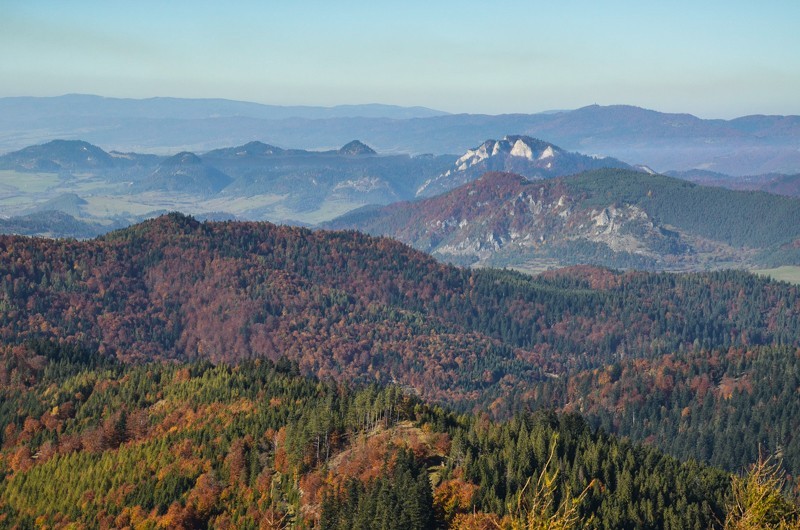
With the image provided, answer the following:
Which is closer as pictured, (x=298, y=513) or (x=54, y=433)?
(x=298, y=513)

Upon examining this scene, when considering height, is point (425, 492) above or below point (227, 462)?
above

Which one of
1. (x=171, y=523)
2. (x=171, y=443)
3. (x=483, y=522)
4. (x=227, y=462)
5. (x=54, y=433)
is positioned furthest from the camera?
(x=54, y=433)

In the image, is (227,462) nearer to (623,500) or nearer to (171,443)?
(171,443)

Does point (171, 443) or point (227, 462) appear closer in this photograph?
point (227, 462)

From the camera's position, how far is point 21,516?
393 ft

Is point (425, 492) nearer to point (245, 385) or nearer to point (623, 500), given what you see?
point (623, 500)

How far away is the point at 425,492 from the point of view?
91.2 m

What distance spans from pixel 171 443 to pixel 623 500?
5475cm

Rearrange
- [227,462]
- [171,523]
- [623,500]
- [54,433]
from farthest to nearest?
[54,433] < [227,462] < [171,523] < [623,500]

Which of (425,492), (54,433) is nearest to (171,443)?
(54,433)

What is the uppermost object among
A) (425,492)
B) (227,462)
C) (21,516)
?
(425,492)

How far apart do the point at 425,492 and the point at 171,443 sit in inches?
1793

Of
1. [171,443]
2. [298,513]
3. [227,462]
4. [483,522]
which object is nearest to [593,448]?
[483,522]

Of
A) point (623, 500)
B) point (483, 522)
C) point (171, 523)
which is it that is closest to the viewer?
point (483, 522)
